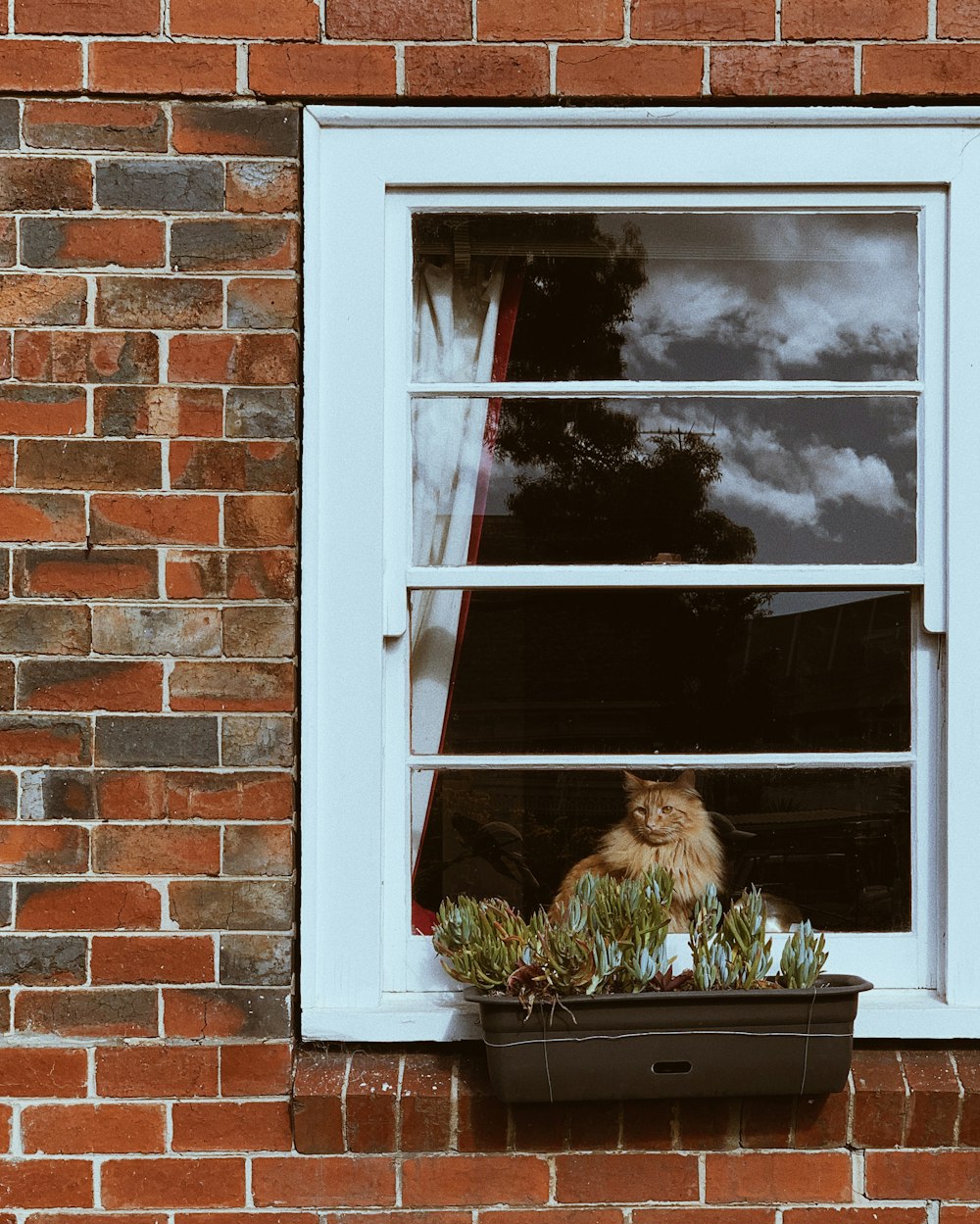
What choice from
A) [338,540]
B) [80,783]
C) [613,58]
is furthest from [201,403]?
[613,58]

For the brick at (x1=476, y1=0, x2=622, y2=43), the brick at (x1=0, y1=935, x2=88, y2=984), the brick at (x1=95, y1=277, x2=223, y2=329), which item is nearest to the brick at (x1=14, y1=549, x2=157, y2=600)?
the brick at (x1=95, y1=277, x2=223, y2=329)

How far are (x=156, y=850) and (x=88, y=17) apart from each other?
1578 millimetres

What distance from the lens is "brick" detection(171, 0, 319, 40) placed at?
2.09m

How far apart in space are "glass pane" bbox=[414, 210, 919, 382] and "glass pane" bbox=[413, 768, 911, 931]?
32.0 inches

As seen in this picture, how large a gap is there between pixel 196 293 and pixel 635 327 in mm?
855

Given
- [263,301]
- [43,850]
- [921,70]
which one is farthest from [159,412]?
[921,70]

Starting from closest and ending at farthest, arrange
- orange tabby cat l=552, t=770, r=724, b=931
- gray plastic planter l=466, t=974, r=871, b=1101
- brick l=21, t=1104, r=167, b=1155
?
gray plastic planter l=466, t=974, r=871, b=1101
brick l=21, t=1104, r=167, b=1155
orange tabby cat l=552, t=770, r=724, b=931

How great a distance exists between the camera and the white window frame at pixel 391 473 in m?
2.10

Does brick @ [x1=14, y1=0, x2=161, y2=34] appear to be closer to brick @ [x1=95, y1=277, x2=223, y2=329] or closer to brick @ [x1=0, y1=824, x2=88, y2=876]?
brick @ [x1=95, y1=277, x2=223, y2=329]

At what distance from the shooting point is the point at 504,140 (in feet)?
6.99

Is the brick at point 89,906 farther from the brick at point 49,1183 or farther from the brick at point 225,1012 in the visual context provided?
the brick at point 49,1183

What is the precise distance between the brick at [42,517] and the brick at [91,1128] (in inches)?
41.7

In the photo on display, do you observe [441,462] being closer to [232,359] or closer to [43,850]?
[232,359]

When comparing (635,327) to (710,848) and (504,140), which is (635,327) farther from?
(710,848)
